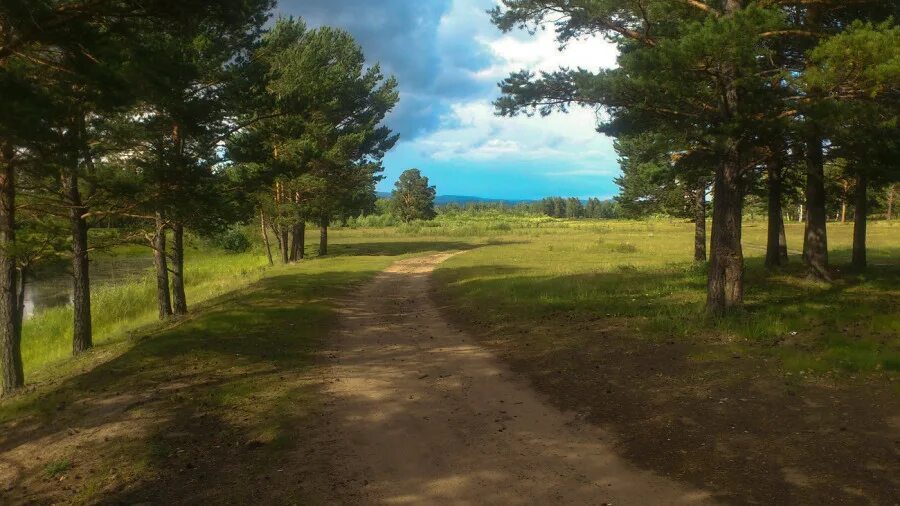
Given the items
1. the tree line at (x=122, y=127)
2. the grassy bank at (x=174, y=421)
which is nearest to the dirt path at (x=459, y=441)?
the grassy bank at (x=174, y=421)

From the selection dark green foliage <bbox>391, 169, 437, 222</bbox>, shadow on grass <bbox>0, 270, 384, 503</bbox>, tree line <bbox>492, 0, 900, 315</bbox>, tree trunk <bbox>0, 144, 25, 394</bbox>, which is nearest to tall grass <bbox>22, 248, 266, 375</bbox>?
tree trunk <bbox>0, 144, 25, 394</bbox>

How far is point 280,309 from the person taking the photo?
14.9 metres

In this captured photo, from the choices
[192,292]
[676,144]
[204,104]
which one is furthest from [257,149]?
[192,292]

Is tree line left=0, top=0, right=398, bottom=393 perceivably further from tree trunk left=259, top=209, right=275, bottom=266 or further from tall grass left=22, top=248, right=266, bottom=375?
tree trunk left=259, top=209, right=275, bottom=266

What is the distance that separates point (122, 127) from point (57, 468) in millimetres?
8752

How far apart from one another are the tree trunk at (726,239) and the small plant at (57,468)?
1082 centimetres

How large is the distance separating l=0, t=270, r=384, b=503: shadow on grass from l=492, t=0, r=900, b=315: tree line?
7984 mm

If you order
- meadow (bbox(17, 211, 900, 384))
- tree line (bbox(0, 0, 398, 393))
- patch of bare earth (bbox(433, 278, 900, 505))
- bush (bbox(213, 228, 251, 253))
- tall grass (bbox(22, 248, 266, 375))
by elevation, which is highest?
tree line (bbox(0, 0, 398, 393))

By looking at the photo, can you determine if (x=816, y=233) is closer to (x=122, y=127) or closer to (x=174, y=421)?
(x=174, y=421)

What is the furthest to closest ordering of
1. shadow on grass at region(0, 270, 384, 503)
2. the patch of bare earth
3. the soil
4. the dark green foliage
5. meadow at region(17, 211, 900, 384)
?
1. the dark green foliage
2. meadow at region(17, 211, 900, 384)
3. shadow on grass at region(0, 270, 384, 503)
4. the soil
5. the patch of bare earth

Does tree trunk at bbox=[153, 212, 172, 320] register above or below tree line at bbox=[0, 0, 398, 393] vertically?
below

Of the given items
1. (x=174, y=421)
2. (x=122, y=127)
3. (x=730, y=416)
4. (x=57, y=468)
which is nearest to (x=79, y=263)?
(x=122, y=127)

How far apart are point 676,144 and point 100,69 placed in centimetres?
1053

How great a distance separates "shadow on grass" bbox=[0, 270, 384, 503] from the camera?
17.4 ft
